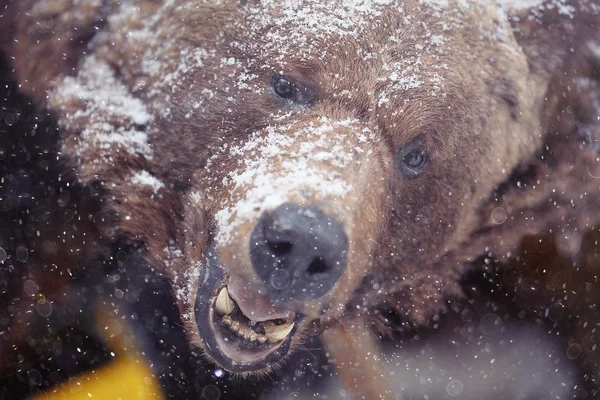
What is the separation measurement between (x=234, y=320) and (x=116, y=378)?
98 cm

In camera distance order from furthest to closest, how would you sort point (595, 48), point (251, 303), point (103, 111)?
point (595, 48)
point (103, 111)
point (251, 303)

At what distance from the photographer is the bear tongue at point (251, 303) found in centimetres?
236

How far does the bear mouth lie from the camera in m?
2.39

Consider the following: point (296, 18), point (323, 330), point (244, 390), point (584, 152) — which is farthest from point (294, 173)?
point (584, 152)

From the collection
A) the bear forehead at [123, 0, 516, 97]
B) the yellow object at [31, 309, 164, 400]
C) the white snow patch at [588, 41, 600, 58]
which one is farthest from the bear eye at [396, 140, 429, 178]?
the yellow object at [31, 309, 164, 400]

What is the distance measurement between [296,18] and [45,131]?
109 cm

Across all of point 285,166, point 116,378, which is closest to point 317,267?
point 285,166

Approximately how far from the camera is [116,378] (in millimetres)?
3168

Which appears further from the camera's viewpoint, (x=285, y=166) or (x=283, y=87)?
(x=283, y=87)

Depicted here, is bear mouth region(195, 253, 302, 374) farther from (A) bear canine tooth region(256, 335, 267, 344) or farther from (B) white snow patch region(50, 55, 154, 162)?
(B) white snow patch region(50, 55, 154, 162)

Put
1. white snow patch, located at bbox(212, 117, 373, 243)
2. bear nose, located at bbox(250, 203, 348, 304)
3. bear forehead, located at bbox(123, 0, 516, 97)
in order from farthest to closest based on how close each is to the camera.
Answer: bear forehead, located at bbox(123, 0, 516, 97) → white snow patch, located at bbox(212, 117, 373, 243) → bear nose, located at bbox(250, 203, 348, 304)

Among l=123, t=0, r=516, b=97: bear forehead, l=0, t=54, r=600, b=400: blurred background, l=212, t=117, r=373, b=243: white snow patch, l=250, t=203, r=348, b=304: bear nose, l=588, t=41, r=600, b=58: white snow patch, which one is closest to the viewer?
l=250, t=203, r=348, b=304: bear nose

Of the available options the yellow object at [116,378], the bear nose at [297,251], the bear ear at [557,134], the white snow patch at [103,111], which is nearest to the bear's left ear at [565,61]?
the bear ear at [557,134]

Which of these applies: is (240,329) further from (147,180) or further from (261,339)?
(147,180)
